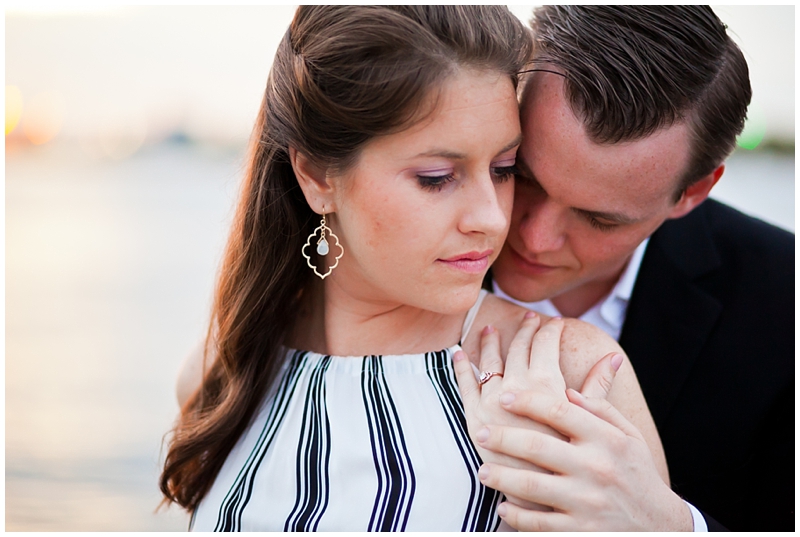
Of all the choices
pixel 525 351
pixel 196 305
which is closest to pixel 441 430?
pixel 525 351

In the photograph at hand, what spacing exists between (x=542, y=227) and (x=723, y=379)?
0.87 m

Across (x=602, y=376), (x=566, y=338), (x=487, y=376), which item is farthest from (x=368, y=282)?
(x=602, y=376)

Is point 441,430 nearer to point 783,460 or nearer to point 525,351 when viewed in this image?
point 525,351

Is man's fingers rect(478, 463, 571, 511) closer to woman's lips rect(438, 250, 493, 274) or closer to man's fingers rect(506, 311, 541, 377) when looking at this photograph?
man's fingers rect(506, 311, 541, 377)

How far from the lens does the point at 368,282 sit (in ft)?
6.89

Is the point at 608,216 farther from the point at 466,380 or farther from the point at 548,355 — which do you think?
the point at 466,380

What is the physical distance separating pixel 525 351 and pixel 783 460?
118cm

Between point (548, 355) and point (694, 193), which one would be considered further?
point (694, 193)

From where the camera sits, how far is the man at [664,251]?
2059 millimetres

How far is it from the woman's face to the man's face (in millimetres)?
234

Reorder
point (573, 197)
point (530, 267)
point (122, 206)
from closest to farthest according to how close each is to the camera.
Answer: point (573, 197) → point (530, 267) → point (122, 206)

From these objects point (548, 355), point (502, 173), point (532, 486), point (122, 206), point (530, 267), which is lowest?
point (122, 206)

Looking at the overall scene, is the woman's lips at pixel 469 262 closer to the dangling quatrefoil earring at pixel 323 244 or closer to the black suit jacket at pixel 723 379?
the dangling quatrefoil earring at pixel 323 244

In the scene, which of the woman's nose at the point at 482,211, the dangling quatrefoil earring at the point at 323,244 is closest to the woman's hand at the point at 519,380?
the woman's nose at the point at 482,211
